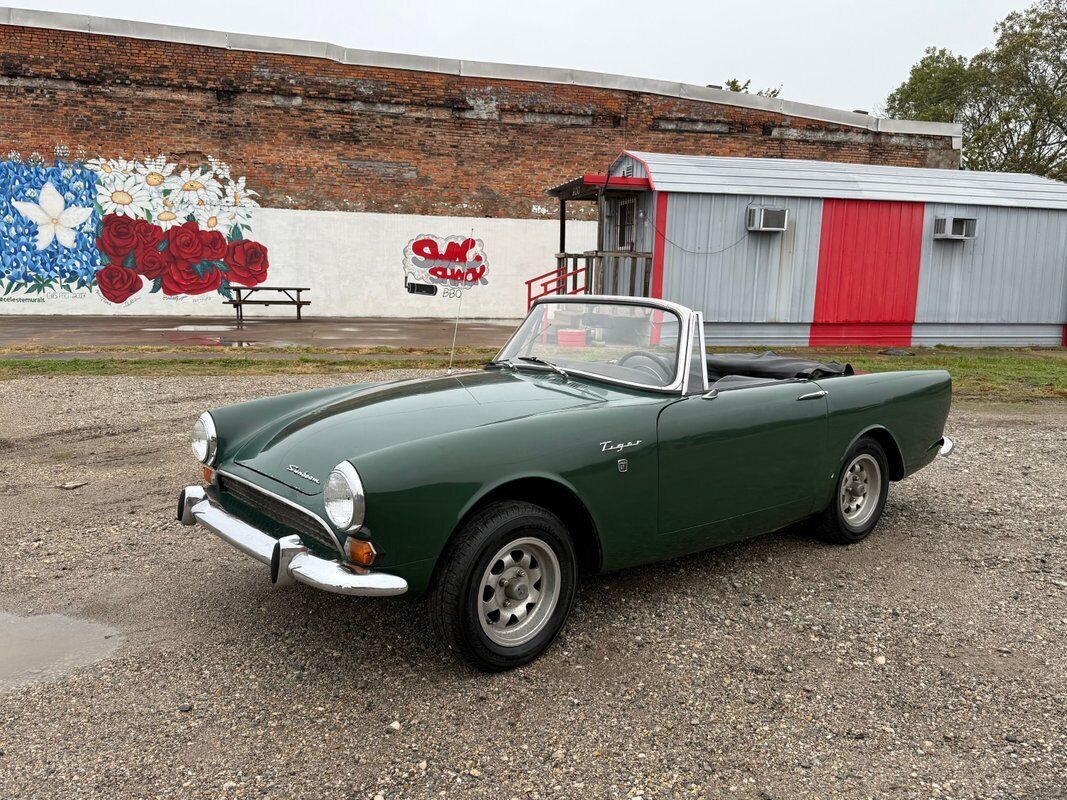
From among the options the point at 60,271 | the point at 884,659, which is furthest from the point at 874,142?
the point at 884,659

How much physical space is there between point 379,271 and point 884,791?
19.0 metres

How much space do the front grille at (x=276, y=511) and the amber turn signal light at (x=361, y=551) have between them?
87 millimetres

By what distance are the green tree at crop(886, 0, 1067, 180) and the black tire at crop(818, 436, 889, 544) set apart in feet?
112

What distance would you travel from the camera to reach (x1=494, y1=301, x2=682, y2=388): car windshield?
3922 mm

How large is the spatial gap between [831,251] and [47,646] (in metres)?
13.8

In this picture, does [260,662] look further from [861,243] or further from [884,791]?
[861,243]

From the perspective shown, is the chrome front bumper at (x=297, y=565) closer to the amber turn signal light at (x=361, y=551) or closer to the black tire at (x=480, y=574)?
the amber turn signal light at (x=361, y=551)

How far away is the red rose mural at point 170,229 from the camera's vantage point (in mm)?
18672

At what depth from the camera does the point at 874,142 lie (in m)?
22.6

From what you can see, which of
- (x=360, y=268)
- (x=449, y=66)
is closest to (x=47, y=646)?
(x=360, y=268)

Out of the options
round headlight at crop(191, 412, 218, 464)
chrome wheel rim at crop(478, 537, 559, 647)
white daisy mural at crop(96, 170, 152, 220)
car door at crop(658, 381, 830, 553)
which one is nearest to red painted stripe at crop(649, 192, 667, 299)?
car door at crop(658, 381, 830, 553)

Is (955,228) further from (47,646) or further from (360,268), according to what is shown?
(47,646)

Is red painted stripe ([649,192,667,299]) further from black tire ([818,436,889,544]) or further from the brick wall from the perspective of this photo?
black tire ([818,436,889,544])

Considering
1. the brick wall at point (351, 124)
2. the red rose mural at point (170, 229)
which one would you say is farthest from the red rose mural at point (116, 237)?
the brick wall at point (351, 124)
